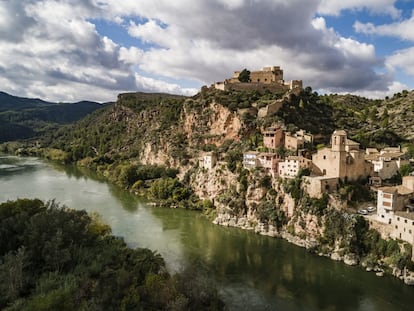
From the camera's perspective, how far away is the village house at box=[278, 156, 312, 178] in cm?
2606

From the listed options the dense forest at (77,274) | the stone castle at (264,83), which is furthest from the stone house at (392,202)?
the stone castle at (264,83)

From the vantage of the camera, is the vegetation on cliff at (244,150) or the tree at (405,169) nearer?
the vegetation on cliff at (244,150)

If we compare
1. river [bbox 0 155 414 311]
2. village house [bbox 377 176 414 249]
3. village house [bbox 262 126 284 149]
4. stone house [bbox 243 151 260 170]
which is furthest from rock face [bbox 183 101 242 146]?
village house [bbox 377 176 414 249]

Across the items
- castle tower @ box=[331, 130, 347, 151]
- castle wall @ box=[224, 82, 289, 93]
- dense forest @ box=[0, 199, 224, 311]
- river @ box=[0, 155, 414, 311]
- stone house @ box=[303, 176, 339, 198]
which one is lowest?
river @ box=[0, 155, 414, 311]

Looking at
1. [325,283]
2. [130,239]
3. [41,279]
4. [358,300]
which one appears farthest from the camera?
[130,239]

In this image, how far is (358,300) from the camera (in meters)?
16.2

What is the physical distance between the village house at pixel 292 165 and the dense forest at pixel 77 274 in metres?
13.5

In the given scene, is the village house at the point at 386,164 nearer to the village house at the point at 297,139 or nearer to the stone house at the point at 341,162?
the stone house at the point at 341,162

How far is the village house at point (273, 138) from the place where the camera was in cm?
3195

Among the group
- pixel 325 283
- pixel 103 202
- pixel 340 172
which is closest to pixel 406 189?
pixel 340 172

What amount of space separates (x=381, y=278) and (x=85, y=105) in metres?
158

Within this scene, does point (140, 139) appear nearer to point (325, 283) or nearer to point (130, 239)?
point (130, 239)

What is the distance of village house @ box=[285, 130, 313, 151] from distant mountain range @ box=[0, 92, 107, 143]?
91.6 metres

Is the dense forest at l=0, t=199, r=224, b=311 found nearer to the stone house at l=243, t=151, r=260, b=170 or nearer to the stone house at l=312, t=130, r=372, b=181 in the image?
the stone house at l=312, t=130, r=372, b=181
